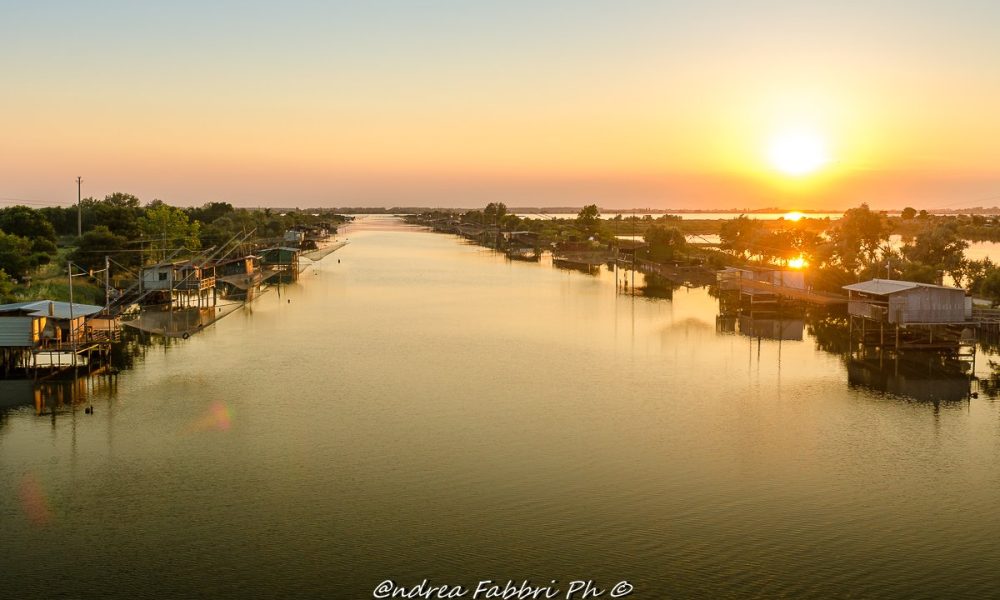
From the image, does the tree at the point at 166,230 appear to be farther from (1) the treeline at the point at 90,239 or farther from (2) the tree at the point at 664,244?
(2) the tree at the point at 664,244

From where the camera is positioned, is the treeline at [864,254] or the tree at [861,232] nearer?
the treeline at [864,254]

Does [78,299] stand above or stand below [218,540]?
above

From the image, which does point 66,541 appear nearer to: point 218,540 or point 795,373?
Answer: point 218,540

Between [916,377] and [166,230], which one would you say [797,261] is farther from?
[166,230]

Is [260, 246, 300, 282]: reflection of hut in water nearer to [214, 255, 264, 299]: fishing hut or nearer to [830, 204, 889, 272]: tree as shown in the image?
[214, 255, 264, 299]: fishing hut

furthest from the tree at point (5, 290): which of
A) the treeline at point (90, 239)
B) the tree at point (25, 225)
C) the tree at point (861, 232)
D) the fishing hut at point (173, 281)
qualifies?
the tree at point (861, 232)

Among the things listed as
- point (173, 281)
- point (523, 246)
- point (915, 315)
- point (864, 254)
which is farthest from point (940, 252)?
point (523, 246)

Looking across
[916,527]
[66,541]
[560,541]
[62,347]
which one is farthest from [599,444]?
[62,347]
